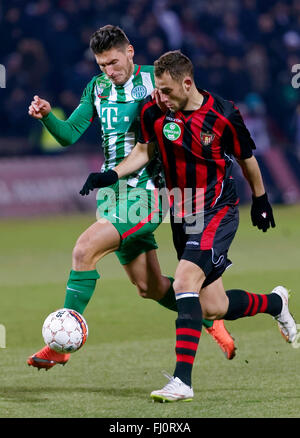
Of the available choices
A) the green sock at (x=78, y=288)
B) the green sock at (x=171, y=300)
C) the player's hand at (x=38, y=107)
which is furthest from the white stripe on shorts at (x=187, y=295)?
the player's hand at (x=38, y=107)

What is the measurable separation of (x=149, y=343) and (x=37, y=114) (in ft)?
7.25

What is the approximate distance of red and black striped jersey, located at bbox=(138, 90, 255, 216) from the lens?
5.91 metres

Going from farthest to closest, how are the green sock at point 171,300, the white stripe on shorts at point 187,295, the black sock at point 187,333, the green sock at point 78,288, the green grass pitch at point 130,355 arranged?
the green sock at point 171,300
the green sock at point 78,288
the white stripe on shorts at point 187,295
the black sock at point 187,333
the green grass pitch at point 130,355

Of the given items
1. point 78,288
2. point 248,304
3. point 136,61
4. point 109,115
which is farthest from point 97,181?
point 136,61

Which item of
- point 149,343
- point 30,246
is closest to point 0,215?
point 30,246

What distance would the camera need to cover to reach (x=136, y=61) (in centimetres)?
1972

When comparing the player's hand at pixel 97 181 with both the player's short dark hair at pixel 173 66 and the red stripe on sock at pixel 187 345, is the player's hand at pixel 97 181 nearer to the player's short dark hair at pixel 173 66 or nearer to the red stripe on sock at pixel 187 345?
the player's short dark hair at pixel 173 66

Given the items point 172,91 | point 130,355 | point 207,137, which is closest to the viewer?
point 172,91

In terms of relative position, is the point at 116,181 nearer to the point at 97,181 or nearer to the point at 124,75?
the point at 97,181

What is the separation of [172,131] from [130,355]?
6.31 ft

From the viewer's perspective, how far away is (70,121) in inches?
265

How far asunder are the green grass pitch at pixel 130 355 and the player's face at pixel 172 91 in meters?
1.74

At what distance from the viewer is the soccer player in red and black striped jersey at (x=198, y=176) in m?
5.77

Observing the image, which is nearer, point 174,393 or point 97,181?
point 174,393
